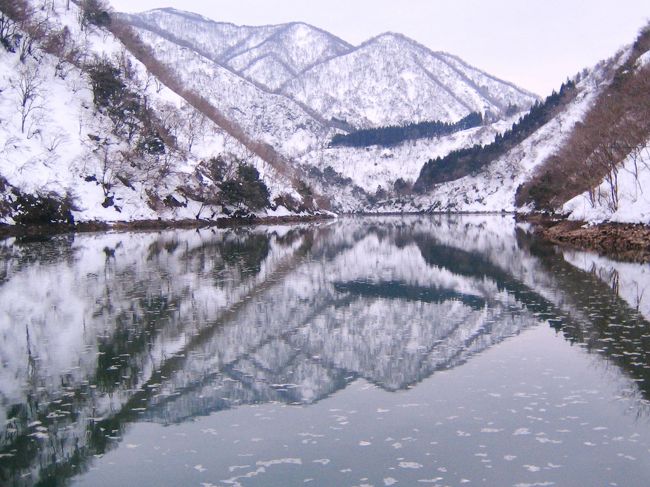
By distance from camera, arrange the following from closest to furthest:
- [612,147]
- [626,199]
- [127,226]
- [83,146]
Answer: [626,199] < [612,147] < [127,226] < [83,146]

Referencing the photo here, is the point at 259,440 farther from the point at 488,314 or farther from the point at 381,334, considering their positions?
the point at 488,314

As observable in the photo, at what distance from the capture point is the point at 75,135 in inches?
3730

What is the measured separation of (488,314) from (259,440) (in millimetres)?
13465

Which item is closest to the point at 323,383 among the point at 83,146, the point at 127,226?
the point at 127,226

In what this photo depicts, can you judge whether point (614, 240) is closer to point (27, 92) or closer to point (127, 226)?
point (127, 226)

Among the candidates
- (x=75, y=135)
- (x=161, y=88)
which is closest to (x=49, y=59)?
(x=75, y=135)

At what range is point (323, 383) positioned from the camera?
1449cm

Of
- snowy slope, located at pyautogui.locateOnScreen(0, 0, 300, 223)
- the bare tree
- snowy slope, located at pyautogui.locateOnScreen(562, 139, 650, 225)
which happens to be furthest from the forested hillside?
A: the bare tree

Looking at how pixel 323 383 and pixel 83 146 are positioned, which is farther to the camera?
pixel 83 146

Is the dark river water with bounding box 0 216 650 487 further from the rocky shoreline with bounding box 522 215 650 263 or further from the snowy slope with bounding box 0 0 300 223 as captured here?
the snowy slope with bounding box 0 0 300 223

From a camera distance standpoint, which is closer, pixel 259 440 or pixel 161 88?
pixel 259 440

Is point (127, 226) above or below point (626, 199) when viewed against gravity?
below

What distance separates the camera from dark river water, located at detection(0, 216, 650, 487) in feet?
32.4

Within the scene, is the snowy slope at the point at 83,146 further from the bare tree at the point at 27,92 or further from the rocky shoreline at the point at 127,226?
the rocky shoreline at the point at 127,226
